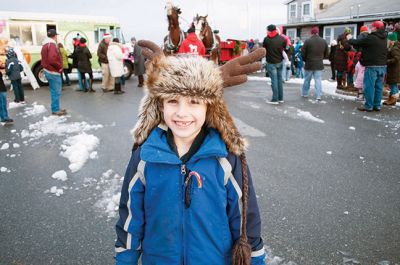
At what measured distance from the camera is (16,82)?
9.63m

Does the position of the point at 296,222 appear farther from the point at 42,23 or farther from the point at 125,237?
the point at 42,23

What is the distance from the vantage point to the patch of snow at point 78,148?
4960 mm

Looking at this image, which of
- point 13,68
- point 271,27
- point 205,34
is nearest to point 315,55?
point 271,27

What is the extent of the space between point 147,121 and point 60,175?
10.3ft

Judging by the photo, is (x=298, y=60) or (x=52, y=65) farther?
(x=298, y=60)

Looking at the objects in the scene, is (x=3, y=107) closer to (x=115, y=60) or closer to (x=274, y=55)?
(x=115, y=60)

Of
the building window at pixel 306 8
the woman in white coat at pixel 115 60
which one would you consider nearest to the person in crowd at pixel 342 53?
the woman in white coat at pixel 115 60

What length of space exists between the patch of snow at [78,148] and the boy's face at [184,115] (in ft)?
11.3

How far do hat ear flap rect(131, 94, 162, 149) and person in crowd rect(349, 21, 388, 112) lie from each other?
719 cm

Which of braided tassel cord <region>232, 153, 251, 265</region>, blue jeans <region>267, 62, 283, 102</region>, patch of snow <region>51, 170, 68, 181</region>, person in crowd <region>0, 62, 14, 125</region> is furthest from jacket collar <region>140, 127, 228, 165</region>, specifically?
blue jeans <region>267, 62, 283, 102</region>

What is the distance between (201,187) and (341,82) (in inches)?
427

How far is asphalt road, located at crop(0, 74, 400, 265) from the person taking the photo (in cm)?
288

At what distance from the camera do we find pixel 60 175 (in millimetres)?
4492

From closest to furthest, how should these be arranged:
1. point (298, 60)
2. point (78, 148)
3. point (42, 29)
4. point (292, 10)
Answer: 1. point (78, 148)
2. point (42, 29)
3. point (298, 60)
4. point (292, 10)
